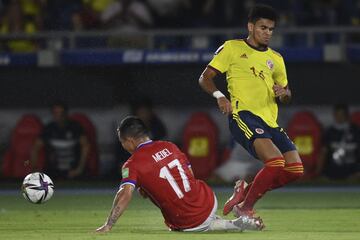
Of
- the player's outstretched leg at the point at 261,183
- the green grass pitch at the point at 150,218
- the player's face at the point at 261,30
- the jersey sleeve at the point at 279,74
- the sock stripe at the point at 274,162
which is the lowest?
the green grass pitch at the point at 150,218

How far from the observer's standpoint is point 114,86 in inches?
858

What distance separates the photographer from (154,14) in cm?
2031

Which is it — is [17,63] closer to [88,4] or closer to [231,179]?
[88,4]

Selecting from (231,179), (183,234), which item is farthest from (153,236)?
(231,179)

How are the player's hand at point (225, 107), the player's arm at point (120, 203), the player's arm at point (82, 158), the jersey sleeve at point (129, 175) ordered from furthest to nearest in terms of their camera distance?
1. the player's arm at point (82, 158)
2. the player's hand at point (225, 107)
3. the jersey sleeve at point (129, 175)
4. the player's arm at point (120, 203)

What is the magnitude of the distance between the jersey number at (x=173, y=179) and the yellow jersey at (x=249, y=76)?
3.79 ft

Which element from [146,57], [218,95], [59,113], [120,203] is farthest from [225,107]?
[59,113]

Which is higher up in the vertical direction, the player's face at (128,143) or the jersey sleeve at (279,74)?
the jersey sleeve at (279,74)

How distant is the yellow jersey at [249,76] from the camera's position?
11.3 metres

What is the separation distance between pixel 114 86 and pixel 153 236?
460 inches

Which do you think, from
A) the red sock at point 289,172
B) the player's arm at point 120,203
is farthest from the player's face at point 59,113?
the player's arm at point 120,203

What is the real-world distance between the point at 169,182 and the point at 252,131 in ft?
3.98

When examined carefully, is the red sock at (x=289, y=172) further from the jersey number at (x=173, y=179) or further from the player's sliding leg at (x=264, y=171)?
the jersey number at (x=173, y=179)

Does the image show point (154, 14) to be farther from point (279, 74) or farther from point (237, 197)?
point (237, 197)
